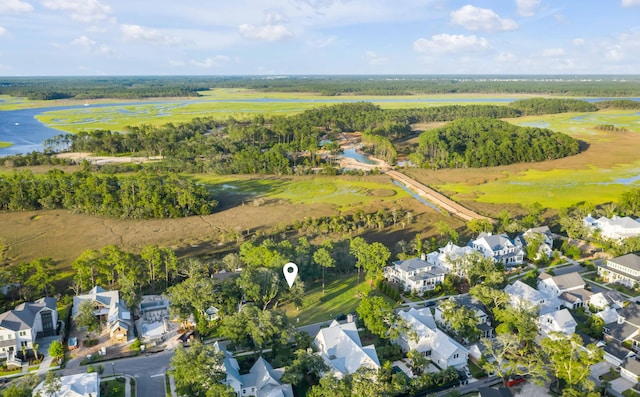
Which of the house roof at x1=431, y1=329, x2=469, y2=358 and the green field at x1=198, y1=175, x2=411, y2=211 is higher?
the green field at x1=198, y1=175, x2=411, y2=211

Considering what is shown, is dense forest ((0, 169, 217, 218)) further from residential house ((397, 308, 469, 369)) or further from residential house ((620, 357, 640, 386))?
residential house ((620, 357, 640, 386))

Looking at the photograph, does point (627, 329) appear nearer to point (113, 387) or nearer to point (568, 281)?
point (568, 281)

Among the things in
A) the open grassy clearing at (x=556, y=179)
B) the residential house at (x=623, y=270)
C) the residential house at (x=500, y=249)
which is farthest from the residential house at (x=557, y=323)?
the open grassy clearing at (x=556, y=179)

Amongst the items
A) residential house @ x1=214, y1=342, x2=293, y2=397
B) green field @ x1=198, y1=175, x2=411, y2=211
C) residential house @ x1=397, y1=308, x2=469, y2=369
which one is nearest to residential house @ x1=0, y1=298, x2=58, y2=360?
residential house @ x1=214, y1=342, x2=293, y2=397

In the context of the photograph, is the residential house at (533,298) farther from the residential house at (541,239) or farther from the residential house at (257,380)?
the residential house at (257,380)

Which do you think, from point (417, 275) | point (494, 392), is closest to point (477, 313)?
point (417, 275)

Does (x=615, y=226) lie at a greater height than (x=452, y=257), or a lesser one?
greater
